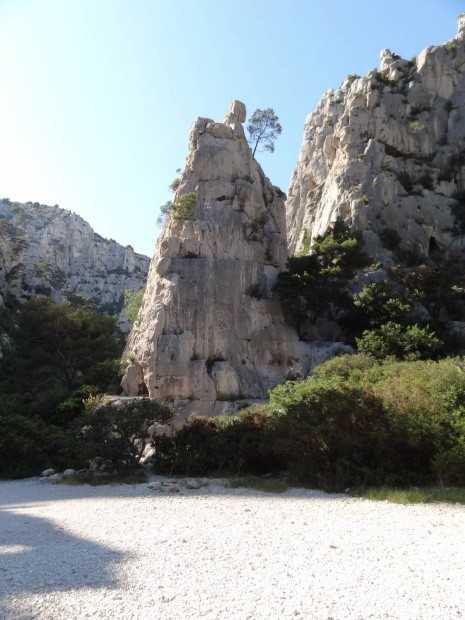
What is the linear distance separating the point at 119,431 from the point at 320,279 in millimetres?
19064

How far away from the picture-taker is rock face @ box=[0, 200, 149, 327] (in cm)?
9144

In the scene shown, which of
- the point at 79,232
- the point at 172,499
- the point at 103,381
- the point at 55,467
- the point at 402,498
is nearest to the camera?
the point at 402,498

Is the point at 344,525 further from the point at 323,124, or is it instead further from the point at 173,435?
the point at 323,124

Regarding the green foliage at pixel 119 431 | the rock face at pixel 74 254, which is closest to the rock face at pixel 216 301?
the green foliage at pixel 119 431

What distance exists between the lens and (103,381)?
30078mm

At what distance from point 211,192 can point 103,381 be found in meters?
15.2

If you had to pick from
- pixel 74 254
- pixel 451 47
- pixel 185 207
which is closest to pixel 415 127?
pixel 451 47

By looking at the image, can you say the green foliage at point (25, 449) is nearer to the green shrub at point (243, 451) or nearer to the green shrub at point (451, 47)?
the green shrub at point (243, 451)

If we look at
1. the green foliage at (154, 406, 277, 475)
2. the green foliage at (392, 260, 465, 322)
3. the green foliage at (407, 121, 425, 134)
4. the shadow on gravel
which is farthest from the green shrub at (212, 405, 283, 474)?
the green foliage at (407, 121, 425, 134)

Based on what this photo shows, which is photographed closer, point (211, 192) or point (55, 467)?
point (55, 467)

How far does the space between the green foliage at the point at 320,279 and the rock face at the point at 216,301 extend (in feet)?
4.02

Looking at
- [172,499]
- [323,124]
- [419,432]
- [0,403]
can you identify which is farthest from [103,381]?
[323,124]

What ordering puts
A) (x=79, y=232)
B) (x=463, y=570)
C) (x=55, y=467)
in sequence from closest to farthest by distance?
(x=463, y=570)
(x=55, y=467)
(x=79, y=232)

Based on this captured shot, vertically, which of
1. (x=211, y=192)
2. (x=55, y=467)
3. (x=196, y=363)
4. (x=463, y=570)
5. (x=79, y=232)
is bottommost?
(x=55, y=467)
